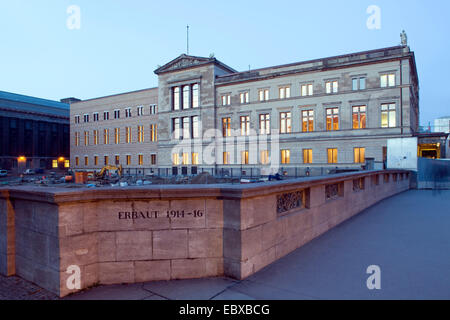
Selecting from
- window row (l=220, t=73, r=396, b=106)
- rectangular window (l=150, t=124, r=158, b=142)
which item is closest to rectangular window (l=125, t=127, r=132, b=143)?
rectangular window (l=150, t=124, r=158, b=142)

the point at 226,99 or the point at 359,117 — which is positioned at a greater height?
the point at 226,99

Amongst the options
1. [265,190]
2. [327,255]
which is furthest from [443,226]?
[265,190]

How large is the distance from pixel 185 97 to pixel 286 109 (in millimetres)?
18450

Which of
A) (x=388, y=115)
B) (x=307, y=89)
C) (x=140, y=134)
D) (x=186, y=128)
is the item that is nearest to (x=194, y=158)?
(x=186, y=128)

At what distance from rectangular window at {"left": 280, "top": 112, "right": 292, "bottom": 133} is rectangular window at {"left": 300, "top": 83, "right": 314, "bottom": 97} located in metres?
3.52

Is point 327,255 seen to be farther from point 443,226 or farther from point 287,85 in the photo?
point 287,85

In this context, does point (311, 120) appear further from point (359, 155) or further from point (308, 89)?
point (359, 155)

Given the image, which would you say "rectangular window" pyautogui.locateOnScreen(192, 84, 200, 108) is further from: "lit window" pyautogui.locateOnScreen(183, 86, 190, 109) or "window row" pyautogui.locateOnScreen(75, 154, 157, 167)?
"window row" pyautogui.locateOnScreen(75, 154, 157, 167)

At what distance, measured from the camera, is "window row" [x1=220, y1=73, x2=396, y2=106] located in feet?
123

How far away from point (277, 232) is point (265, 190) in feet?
3.43

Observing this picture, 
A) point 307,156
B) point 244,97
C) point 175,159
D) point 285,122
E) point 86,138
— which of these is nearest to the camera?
point 307,156

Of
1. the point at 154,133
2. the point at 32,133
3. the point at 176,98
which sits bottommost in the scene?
the point at 154,133

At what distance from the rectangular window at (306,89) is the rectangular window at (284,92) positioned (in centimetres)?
198

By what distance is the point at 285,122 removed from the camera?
44.6m
